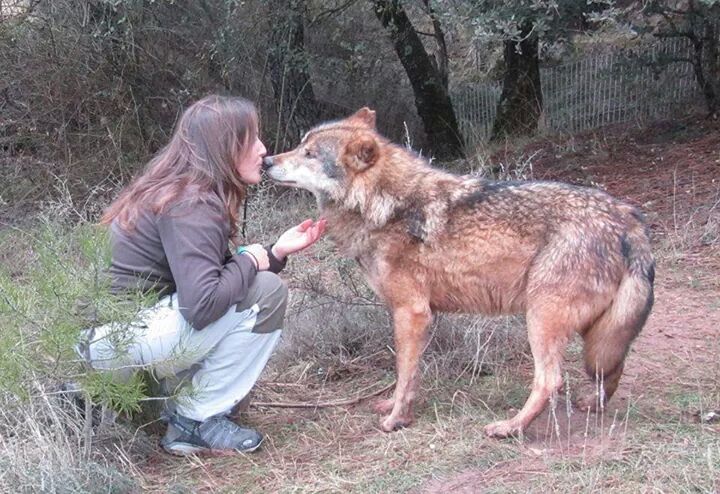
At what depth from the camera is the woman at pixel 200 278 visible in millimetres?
3818

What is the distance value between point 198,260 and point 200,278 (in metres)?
0.08

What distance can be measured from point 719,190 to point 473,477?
609cm

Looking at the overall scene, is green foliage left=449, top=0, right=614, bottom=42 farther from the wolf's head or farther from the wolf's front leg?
the wolf's front leg

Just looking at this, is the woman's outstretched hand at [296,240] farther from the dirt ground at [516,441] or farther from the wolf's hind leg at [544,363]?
the wolf's hind leg at [544,363]

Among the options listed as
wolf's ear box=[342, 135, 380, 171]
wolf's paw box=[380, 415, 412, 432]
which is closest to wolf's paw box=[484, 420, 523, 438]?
wolf's paw box=[380, 415, 412, 432]

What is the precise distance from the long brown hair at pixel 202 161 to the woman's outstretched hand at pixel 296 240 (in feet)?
1.00

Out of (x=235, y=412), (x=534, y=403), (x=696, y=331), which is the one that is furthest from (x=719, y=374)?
(x=235, y=412)

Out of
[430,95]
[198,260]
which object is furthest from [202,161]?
[430,95]

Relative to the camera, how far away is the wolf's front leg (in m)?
4.45

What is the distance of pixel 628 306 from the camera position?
4.15 metres

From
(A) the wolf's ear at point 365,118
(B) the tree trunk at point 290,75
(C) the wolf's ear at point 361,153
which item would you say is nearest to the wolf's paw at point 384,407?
(C) the wolf's ear at point 361,153

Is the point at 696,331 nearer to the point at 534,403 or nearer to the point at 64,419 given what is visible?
the point at 534,403

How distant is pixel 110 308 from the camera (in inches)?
142

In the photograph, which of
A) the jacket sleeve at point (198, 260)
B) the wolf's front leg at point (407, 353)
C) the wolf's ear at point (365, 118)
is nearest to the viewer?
the jacket sleeve at point (198, 260)
